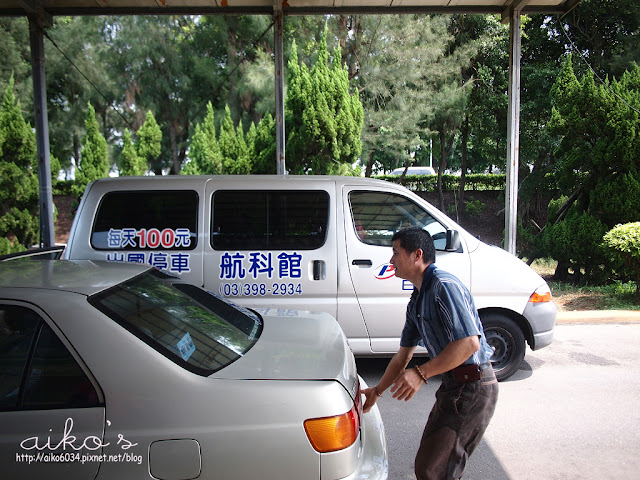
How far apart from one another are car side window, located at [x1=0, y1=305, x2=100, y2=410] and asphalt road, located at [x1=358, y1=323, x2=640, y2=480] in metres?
2.16

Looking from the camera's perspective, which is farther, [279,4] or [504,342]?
[279,4]

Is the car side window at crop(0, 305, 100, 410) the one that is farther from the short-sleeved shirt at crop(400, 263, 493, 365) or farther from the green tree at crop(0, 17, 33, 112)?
the green tree at crop(0, 17, 33, 112)

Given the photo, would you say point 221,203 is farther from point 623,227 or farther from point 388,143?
point 388,143

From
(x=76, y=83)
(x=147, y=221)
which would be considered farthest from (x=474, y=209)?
(x=76, y=83)

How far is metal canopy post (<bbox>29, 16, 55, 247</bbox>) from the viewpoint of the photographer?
741 cm

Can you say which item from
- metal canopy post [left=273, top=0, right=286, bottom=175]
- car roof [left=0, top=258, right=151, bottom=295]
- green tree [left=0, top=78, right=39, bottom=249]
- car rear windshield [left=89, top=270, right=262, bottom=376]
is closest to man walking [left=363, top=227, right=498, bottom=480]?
car rear windshield [left=89, top=270, right=262, bottom=376]

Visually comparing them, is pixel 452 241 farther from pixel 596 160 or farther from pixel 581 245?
pixel 596 160

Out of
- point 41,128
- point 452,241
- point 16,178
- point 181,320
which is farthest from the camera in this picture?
point 16,178

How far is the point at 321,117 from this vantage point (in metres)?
10.4

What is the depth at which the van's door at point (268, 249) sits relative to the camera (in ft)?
14.9

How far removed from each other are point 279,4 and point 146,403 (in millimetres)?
6961

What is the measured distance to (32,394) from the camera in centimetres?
201

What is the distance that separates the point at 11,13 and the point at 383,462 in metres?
8.65

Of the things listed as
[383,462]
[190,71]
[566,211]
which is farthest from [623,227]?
[190,71]
